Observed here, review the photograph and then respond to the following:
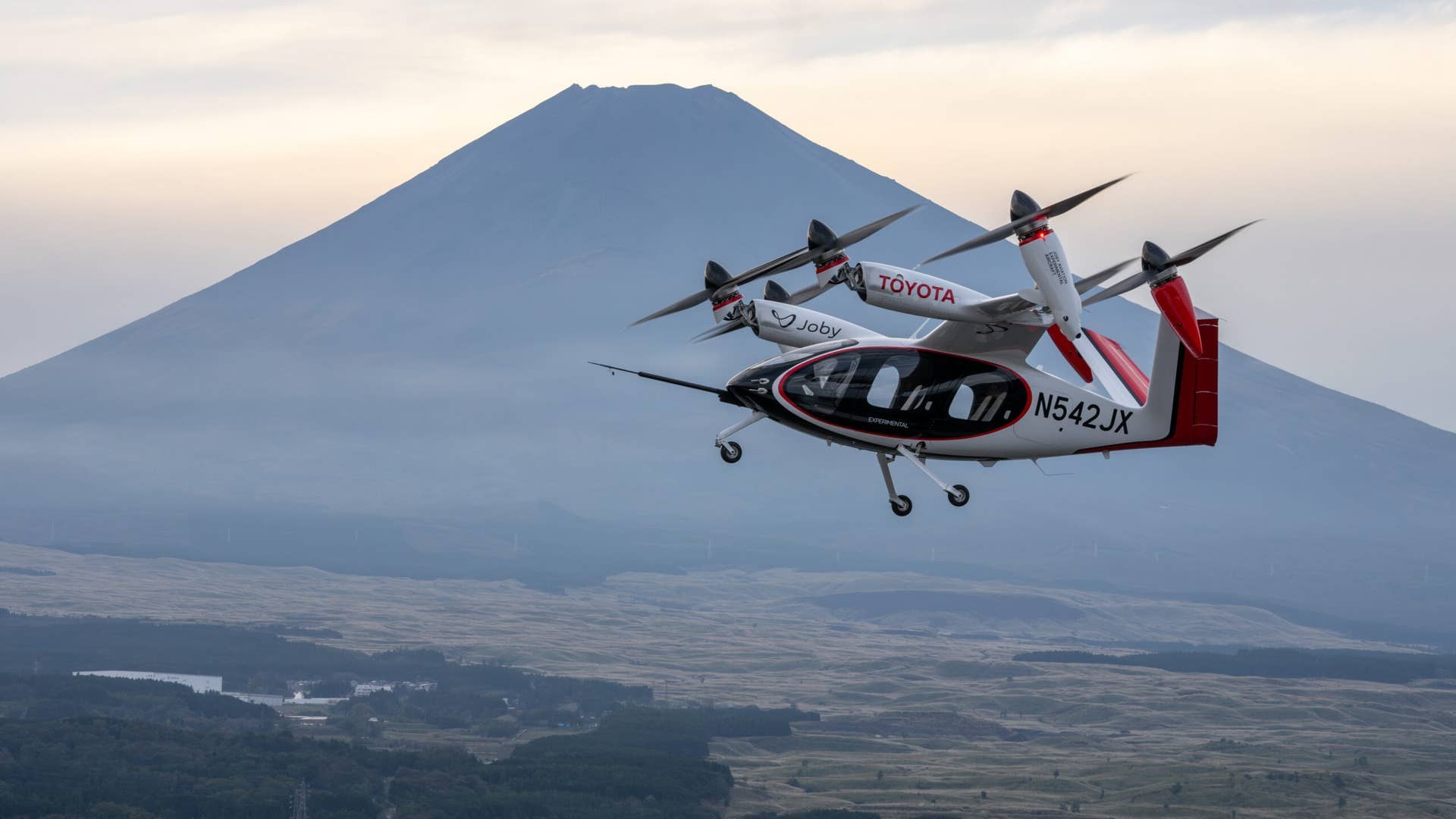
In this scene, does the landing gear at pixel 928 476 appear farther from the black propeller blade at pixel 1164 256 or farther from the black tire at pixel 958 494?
the black propeller blade at pixel 1164 256

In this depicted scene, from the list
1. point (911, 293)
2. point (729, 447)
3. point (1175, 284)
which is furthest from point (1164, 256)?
point (729, 447)

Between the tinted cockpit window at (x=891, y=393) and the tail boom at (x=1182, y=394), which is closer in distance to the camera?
the tinted cockpit window at (x=891, y=393)

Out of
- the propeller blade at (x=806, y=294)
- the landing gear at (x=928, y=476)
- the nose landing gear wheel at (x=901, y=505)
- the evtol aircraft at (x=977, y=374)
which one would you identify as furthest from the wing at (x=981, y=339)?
the nose landing gear wheel at (x=901, y=505)

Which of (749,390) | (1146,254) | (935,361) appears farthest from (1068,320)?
(749,390)

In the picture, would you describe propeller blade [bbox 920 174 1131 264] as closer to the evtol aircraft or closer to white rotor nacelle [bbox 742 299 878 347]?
the evtol aircraft

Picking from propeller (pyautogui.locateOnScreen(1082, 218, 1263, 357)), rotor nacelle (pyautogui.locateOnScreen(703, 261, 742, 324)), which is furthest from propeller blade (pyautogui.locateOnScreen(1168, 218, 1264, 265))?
rotor nacelle (pyautogui.locateOnScreen(703, 261, 742, 324))

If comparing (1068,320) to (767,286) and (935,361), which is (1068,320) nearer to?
(935,361)
